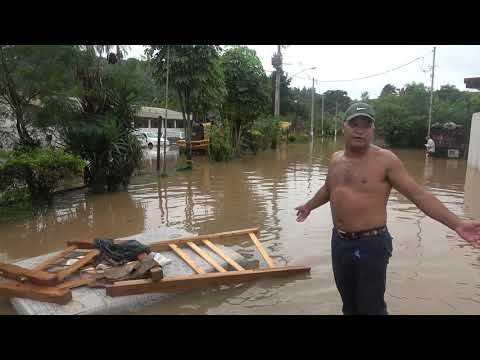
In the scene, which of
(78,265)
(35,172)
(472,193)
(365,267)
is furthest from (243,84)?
(365,267)

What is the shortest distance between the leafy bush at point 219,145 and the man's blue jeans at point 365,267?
16.1 meters

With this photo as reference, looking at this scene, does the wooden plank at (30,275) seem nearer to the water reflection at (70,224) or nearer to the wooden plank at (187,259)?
the wooden plank at (187,259)

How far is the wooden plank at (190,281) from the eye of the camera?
3.84m

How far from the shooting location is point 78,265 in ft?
14.4

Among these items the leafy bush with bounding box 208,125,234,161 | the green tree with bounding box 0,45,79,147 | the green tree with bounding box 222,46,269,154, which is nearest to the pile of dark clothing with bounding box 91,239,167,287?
the green tree with bounding box 0,45,79,147

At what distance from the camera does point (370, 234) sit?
2633 mm

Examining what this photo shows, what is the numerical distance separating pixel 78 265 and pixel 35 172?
14.4 ft

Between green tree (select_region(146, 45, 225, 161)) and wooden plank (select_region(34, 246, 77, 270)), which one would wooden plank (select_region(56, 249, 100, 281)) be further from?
green tree (select_region(146, 45, 225, 161))

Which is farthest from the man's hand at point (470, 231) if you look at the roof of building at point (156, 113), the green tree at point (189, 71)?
the roof of building at point (156, 113)

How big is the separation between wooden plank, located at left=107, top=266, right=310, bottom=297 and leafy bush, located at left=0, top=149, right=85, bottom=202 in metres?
4.70

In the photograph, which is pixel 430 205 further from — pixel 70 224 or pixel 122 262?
pixel 70 224

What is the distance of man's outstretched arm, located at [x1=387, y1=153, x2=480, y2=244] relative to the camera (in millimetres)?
2416

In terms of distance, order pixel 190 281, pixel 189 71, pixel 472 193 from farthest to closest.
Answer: pixel 189 71 < pixel 472 193 < pixel 190 281
